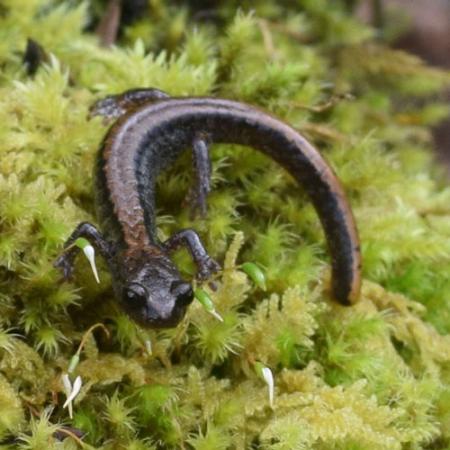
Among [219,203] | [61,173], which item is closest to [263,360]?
[219,203]

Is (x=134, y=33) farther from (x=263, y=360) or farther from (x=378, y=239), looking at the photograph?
(x=263, y=360)

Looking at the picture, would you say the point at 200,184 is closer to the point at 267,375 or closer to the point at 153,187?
the point at 153,187

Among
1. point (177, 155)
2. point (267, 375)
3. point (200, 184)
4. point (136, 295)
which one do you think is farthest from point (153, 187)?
point (267, 375)

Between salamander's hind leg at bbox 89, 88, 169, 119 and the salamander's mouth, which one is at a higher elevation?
salamander's hind leg at bbox 89, 88, 169, 119

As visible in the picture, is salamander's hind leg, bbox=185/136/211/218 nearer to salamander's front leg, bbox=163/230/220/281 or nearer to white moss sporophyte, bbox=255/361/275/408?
salamander's front leg, bbox=163/230/220/281

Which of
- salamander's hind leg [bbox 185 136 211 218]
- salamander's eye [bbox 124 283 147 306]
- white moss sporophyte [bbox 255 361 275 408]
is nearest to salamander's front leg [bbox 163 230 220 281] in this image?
salamander's hind leg [bbox 185 136 211 218]
